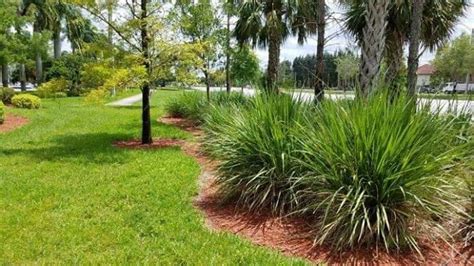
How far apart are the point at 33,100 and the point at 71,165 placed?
15564 mm

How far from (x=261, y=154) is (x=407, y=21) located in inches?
423

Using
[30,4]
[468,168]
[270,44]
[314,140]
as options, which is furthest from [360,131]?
[30,4]

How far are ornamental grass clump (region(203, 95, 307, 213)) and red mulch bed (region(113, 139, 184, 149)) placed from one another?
5130mm

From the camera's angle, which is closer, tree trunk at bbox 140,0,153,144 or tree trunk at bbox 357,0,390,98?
tree trunk at bbox 357,0,390,98

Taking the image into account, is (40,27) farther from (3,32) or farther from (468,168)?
(468,168)

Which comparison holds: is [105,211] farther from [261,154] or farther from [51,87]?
[51,87]

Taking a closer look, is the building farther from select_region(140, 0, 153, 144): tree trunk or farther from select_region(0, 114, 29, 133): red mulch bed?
select_region(0, 114, 29, 133): red mulch bed

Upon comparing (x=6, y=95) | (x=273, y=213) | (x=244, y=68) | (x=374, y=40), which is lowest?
(x=273, y=213)

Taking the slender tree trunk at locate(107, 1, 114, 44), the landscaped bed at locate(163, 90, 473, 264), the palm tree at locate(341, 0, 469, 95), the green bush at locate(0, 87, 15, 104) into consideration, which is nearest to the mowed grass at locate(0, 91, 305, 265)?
the landscaped bed at locate(163, 90, 473, 264)

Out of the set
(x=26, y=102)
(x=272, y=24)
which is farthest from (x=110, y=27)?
(x=26, y=102)

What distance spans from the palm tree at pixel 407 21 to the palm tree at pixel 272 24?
1602 millimetres

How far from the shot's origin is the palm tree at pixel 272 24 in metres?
15.5

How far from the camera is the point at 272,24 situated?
15.2 m

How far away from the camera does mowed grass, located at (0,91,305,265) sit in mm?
4246
